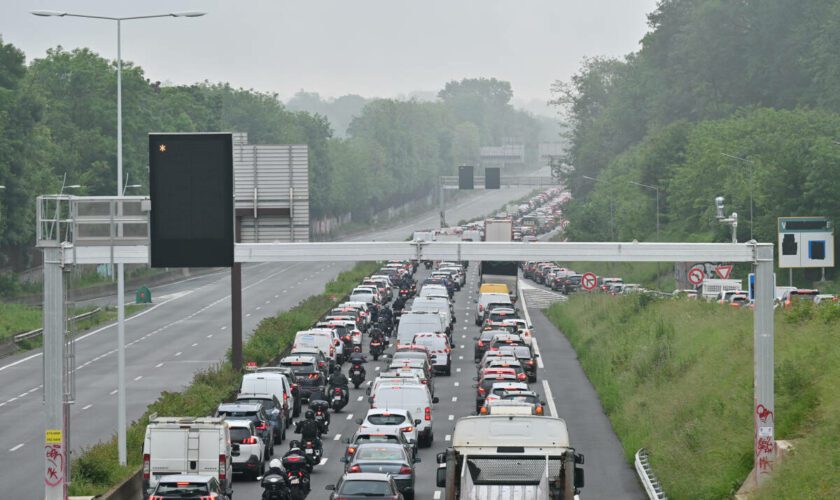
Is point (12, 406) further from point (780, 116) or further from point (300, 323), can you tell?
point (780, 116)

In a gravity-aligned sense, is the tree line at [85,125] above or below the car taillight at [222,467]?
above

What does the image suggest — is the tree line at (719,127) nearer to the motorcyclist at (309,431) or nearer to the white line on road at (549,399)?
the white line on road at (549,399)

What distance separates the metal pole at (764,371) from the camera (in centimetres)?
3100

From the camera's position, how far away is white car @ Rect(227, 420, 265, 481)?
3656 centimetres

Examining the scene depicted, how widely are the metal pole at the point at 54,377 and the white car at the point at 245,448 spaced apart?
5.75 meters

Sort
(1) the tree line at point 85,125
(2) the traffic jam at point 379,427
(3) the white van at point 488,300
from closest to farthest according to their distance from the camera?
(2) the traffic jam at point 379,427 < (3) the white van at point 488,300 < (1) the tree line at point 85,125

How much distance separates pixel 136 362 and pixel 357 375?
14.5 meters

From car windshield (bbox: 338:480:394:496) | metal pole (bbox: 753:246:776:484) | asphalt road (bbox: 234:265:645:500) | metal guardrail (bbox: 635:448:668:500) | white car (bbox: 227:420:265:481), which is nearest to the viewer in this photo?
car windshield (bbox: 338:480:394:496)

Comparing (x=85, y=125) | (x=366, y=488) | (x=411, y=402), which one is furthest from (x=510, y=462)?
(x=85, y=125)

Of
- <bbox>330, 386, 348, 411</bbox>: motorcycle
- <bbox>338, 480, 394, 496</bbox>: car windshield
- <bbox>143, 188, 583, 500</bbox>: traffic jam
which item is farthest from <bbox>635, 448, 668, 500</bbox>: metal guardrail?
<bbox>330, 386, 348, 411</bbox>: motorcycle

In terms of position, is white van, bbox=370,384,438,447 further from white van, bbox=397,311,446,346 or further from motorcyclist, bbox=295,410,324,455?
white van, bbox=397,311,446,346

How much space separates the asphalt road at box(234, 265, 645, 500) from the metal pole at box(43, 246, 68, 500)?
186 inches

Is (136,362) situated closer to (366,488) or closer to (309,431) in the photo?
(309,431)

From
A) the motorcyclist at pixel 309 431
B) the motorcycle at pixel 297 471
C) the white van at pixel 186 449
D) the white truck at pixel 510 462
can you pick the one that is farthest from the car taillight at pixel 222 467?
the white truck at pixel 510 462
